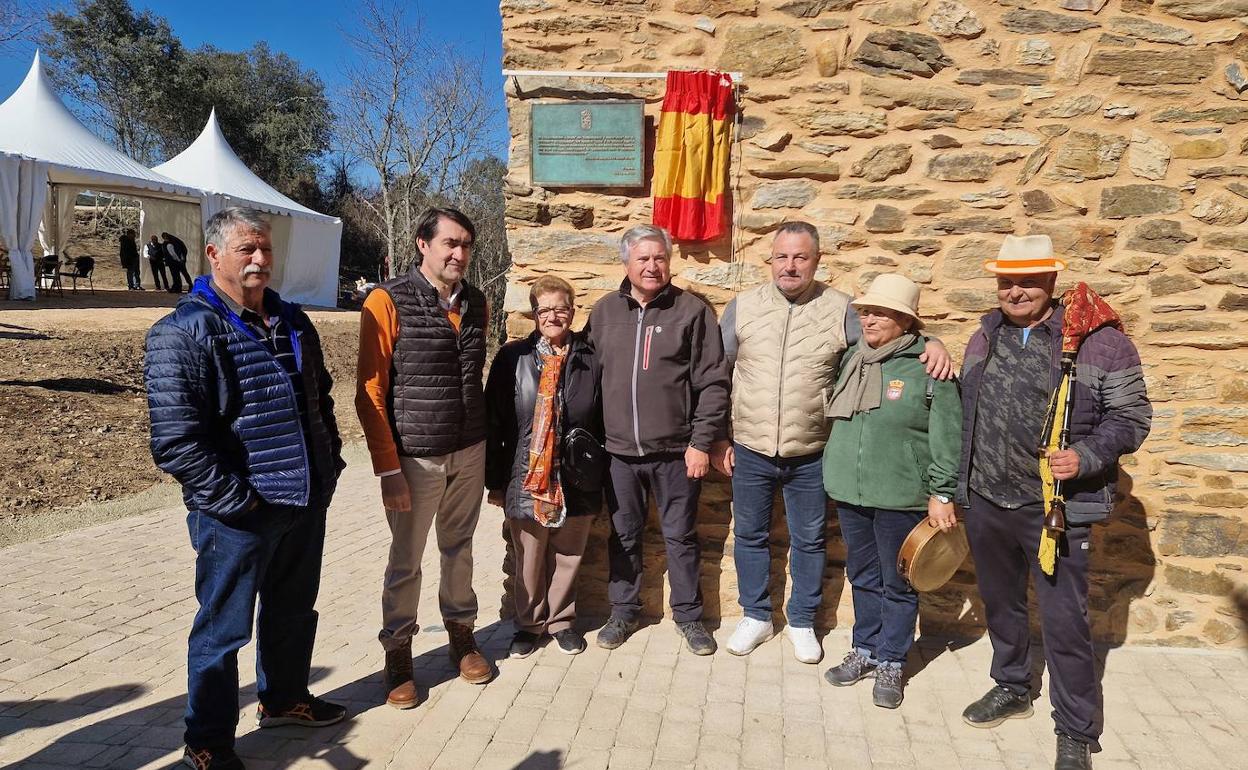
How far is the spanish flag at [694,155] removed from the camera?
3555 mm

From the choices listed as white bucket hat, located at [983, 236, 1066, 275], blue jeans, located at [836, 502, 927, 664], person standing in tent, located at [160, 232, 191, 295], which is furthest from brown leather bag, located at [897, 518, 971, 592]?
person standing in tent, located at [160, 232, 191, 295]

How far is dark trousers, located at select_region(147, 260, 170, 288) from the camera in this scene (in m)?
18.3

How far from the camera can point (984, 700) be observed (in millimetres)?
3023

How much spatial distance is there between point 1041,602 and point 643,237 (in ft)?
6.82

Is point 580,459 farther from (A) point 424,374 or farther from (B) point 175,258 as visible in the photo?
(B) point 175,258

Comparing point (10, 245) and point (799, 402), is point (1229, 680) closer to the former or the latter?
point (799, 402)

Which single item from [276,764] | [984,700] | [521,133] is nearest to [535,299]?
[521,133]

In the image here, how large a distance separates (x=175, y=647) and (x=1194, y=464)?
4808mm

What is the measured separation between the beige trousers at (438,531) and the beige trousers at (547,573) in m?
0.27

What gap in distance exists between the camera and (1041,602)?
279 cm

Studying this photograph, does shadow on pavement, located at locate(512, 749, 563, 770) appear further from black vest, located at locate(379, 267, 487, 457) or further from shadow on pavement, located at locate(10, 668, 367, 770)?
black vest, located at locate(379, 267, 487, 457)

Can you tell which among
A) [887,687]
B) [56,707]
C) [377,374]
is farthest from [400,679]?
[887,687]

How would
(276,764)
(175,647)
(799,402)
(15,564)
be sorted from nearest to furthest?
(276,764)
(799,402)
(175,647)
(15,564)

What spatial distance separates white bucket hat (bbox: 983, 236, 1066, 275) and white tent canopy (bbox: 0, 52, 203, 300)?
15.5 metres
